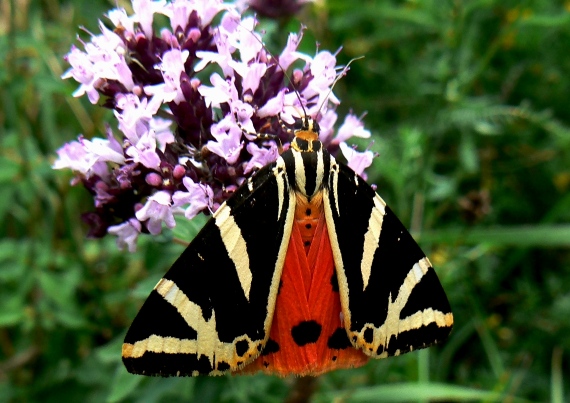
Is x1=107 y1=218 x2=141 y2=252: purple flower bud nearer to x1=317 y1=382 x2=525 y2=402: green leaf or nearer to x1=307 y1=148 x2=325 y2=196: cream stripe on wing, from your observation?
x1=307 y1=148 x2=325 y2=196: cream stripe on wing

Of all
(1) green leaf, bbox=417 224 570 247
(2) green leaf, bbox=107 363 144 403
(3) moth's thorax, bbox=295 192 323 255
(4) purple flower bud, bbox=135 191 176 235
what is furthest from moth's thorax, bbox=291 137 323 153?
(1) green leaf, bbox=417 224 570 247

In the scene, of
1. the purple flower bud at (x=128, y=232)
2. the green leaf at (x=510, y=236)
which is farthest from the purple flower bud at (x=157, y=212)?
the green leaf at (x=510, y=236)

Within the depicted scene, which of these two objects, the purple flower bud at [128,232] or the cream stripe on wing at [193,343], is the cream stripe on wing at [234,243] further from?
the purple flower bud at [128,232]

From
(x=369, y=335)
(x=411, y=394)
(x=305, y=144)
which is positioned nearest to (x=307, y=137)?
(x=305, y=144)

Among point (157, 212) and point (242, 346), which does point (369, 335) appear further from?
point (157, 212)

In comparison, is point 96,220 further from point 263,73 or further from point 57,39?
point 57,39
